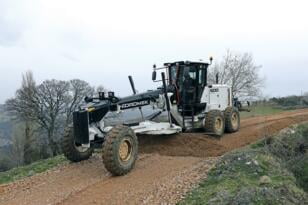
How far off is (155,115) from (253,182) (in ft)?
14.0

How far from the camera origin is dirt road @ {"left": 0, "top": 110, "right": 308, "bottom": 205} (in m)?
8.70

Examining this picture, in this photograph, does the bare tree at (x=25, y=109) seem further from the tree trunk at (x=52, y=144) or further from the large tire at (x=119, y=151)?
the large tire at (x=119, y=151)

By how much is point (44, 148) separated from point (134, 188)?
27027 millimetres

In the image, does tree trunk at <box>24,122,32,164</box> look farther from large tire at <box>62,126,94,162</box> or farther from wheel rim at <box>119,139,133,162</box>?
wheel rim at <box>119,139,133,162</box>

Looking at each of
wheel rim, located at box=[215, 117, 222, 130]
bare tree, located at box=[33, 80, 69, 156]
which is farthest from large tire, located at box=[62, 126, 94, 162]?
bare tree, located at box=[33, 80, 69, 156]

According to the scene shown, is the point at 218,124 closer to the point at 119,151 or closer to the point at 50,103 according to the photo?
the point at 119,151

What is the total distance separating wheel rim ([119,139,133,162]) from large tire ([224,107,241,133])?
624 cm

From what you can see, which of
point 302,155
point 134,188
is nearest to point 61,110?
point 302,155

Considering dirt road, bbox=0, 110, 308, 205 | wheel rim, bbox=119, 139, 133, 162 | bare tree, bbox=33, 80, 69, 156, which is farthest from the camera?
bare tree, bbox=33, 80, 69, 156

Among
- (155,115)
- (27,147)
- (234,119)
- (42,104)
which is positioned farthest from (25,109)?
(155,115)

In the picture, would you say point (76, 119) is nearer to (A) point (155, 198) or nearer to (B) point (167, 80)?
(A) point (155, 198)

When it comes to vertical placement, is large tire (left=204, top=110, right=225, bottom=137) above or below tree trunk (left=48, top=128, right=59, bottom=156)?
above

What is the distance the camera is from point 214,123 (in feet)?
47.5

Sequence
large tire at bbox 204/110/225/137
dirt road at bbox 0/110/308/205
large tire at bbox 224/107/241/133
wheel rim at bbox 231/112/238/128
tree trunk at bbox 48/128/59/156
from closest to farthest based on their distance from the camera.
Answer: dirt road at bbox 0/110/308/205 < large tire at bbox 204/110/225/137 < large tire at bbox 224/107/241/133 < wheel rim at bbox 231/112/238/128 < tree trunk at bbox 48/128/59/156
